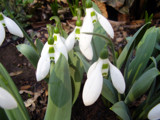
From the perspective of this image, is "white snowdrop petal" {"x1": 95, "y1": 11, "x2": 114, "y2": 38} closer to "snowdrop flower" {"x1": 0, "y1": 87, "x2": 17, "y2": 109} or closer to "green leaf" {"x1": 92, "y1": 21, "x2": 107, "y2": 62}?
"green leaf" {"x1": 92, "y1": 21, "x2": 107, "y2": 62}

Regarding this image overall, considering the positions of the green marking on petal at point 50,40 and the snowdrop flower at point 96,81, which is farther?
the green marking on petal at point 50,40

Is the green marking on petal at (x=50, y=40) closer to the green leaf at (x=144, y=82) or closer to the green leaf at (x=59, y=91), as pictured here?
the green leaf at (x=59, y=91)

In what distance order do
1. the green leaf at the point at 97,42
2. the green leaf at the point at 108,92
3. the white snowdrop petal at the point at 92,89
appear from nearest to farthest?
the white snowdrop petal at the point at 92,89
the green leaf at the point at 108,92
the green leaf at the point at 97,42

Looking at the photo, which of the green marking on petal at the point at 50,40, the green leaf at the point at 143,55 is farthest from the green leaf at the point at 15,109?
the green leaf at the point at 143,55

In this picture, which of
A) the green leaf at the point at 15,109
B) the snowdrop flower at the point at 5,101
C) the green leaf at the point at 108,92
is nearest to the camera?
the snowdrop flower at the point at 5,101

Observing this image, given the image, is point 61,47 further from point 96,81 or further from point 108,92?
point 108,92

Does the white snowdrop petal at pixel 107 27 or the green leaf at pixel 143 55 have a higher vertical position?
the white snowdrop petal at pixel 107 27

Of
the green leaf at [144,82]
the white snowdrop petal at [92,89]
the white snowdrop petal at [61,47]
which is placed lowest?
the green leaf at [144,82]

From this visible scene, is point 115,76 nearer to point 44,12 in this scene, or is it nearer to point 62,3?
point 44,12
